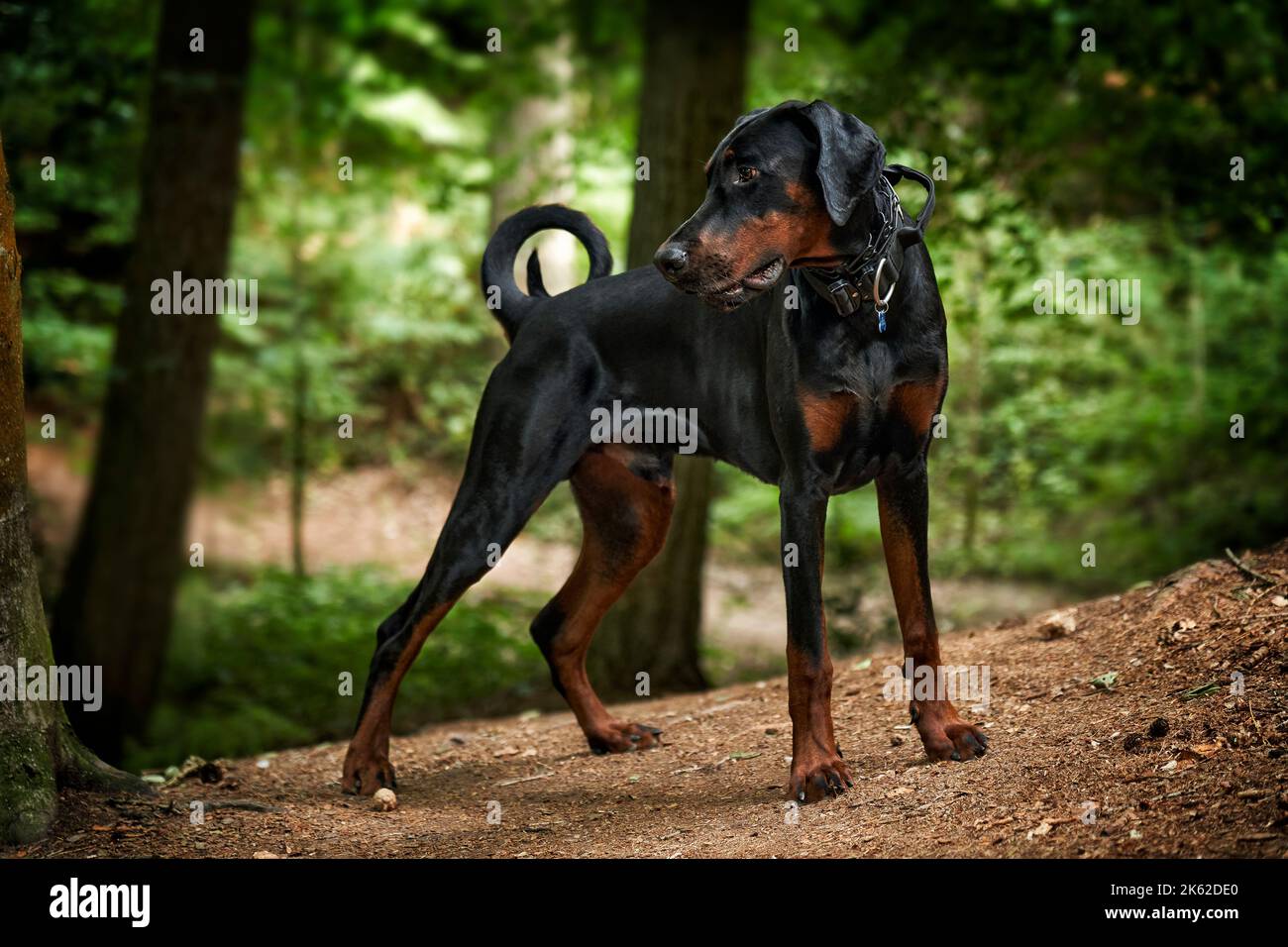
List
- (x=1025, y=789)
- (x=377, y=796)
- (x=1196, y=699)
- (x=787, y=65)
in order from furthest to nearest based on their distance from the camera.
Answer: (x=787, y=65)
(x=377, y=796)
(x=1196, y=699)
(x=1025, y=789)

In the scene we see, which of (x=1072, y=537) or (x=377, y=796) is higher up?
(x=1072, y=537)

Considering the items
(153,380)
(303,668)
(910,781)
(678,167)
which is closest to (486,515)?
(910,781)

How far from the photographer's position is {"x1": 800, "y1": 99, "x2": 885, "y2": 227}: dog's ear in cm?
407

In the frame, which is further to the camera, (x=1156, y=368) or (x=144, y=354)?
(x=1156, y=368)

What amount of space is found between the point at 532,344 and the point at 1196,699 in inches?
115

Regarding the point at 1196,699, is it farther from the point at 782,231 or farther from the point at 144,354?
the point at 144,354

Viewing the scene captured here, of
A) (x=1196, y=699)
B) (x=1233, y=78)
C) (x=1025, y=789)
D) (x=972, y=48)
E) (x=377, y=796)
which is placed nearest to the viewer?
(x=1025, y=789)

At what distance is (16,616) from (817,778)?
2.85 metres

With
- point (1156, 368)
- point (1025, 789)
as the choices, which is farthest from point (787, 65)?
point (1025, 789)

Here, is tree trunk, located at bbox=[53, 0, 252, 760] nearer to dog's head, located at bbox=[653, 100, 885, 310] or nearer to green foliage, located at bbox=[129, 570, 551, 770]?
green foliage, located at bbox=[129, 570, 551, 770]

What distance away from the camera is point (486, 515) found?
5.26 m

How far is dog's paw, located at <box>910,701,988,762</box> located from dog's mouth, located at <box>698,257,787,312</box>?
5.48 ft

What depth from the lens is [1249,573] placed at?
17.0 ft

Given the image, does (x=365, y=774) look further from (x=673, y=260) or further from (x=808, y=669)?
(x=673, y=260)
